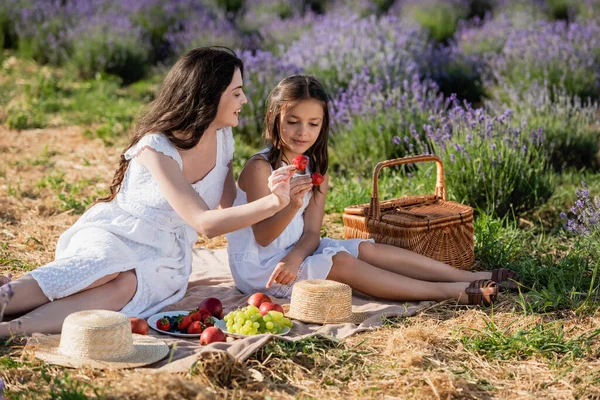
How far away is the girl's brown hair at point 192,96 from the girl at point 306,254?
331 millimetres

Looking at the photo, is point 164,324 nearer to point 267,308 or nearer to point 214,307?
point 214,307

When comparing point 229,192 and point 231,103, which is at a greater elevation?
point 231,103

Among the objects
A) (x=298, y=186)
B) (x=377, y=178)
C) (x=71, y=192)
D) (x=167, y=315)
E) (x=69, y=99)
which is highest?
(x=69, y=99)

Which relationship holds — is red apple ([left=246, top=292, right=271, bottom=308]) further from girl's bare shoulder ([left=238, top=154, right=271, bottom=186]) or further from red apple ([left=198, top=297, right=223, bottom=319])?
girl's bare shoulder ([left=238, top=154, right=271, bottom=186])

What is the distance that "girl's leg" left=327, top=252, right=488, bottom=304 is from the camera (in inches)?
154

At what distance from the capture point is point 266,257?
4004mm

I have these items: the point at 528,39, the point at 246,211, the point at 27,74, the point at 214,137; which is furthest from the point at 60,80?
the point at 246,211

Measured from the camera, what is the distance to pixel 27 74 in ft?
30.6

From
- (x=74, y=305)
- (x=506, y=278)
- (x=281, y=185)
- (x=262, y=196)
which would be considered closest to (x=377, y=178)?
(x=262, y=196)

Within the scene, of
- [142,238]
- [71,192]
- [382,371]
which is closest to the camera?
[382,371]

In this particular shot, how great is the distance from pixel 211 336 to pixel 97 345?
1.55ft

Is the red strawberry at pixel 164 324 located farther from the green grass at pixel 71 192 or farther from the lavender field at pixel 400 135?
the green grass at pixel 71 192

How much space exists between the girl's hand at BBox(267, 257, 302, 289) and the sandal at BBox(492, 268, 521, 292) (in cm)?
104

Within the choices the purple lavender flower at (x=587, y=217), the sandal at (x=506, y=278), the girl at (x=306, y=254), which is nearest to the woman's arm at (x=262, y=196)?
the girl at (x=306, y=254)
